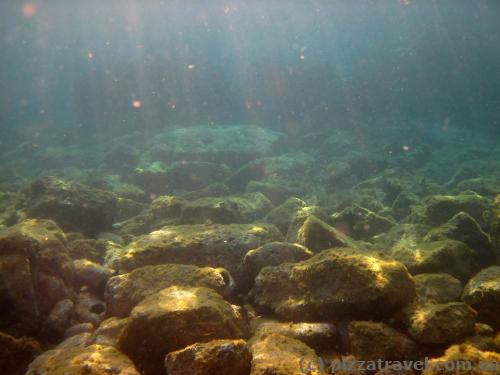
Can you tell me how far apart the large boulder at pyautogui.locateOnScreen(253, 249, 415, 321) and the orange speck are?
50.6 metres

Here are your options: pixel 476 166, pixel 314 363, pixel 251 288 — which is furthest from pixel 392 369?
pixel 476 166

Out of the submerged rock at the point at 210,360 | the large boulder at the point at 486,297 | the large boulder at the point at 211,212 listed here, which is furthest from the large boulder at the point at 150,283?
the large boulder at the point at 211,212

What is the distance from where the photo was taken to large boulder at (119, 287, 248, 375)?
3484 millimetres

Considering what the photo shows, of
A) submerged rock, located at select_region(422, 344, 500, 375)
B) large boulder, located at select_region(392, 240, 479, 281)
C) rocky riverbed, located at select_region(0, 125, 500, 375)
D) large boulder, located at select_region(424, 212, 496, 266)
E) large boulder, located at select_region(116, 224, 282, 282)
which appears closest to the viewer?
submerged rock, located at select_region(422, 344, 500, 375)

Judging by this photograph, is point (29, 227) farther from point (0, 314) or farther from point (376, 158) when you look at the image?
point (376, 158)

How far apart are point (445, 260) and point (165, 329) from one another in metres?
4.35

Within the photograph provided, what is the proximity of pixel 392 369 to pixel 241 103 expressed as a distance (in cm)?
3015

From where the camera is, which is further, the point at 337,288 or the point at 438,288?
the point at 438,288

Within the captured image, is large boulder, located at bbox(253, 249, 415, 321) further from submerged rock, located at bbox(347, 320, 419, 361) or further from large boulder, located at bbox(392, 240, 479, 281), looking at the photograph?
large boulder, located at bbox(392, 240, 479, 281)

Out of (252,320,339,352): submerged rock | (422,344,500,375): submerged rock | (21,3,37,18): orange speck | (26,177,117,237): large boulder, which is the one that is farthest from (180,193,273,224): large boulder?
(21,3,37,18): orange speck

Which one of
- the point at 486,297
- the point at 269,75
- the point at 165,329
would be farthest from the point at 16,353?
the point at 269,75

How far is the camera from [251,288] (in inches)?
209

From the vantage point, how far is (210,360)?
2992 mm

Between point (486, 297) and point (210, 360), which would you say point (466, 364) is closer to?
point (486, 297)
